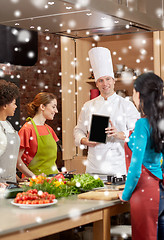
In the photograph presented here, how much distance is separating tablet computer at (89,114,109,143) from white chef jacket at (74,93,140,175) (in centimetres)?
27

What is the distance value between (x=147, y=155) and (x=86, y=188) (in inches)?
19.2

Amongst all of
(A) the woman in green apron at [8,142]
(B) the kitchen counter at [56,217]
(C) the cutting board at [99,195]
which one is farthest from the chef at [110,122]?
(B) the kitchen counter at [56,217]

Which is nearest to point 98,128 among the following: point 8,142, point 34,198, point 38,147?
point 38,147

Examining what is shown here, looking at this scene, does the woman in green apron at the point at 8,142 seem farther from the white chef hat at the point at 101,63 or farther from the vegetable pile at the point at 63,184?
the white chef hat at the point at 101,63

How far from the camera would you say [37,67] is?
522 centimetres

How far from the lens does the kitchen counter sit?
167 cm

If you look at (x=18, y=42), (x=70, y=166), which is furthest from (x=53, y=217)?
(x=70, y=166)

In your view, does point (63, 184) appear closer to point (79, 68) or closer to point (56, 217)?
point (56, 217)

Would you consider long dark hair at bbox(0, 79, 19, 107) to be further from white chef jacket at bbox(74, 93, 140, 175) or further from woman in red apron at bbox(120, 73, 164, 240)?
woman in red apron at bbox(120, 73, 164, 240)

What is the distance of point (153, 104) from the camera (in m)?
2.11

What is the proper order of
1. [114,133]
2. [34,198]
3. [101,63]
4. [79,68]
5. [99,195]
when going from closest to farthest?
[34,198]
[99,195]
[114,133]
[101,63]
[79,68]

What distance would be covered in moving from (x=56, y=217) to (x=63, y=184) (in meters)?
0.58

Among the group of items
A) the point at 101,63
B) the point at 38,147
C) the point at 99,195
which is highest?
the point at 101,63

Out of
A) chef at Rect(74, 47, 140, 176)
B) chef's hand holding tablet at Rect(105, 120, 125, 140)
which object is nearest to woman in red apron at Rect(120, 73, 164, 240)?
chef's hand holding tablet at Rect(105, 120, 125, 140)
